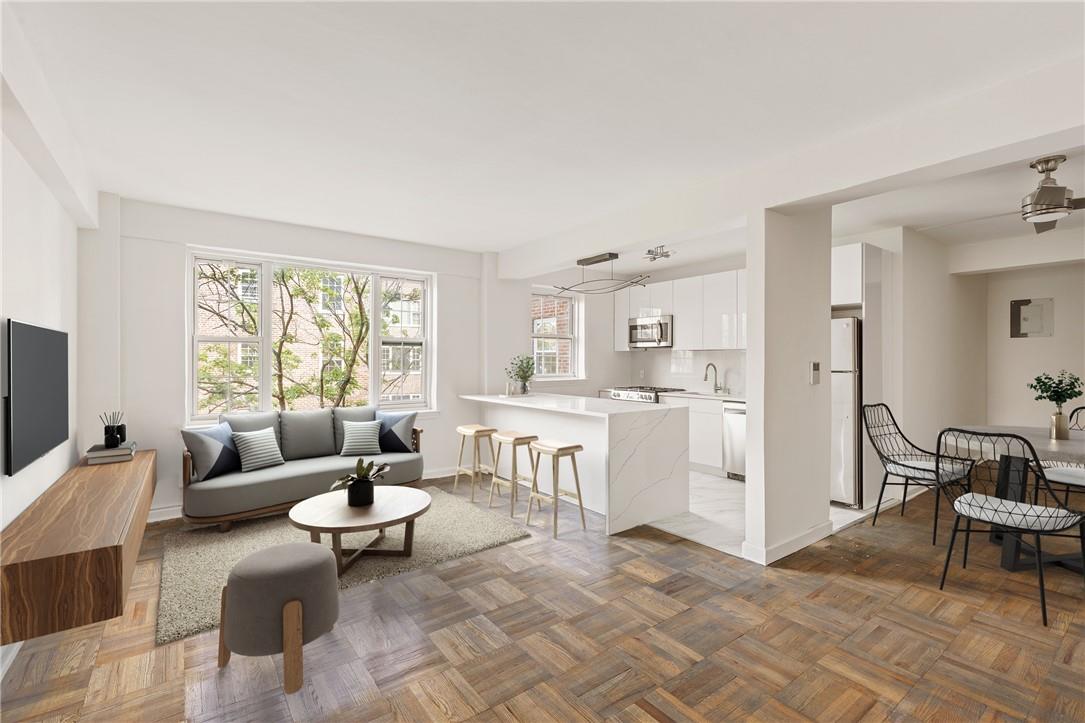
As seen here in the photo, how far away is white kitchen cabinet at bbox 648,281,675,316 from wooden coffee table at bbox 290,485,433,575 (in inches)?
165

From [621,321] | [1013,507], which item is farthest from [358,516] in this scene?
[621,321]

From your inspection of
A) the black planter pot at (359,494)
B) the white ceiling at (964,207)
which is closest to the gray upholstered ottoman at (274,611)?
the black planter pot at (359,494)

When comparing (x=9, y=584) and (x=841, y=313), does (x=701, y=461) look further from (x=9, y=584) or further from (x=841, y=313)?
(x=9, y=584)

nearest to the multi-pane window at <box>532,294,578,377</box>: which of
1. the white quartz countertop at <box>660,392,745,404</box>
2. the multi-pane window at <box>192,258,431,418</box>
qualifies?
the white quartz countertop at <box>660,392,745,404</box>

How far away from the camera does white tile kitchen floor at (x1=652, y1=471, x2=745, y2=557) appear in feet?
12.3

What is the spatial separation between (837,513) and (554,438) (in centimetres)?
248

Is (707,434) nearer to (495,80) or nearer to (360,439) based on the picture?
(360,439)

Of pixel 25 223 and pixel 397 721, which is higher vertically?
pixel 25 223

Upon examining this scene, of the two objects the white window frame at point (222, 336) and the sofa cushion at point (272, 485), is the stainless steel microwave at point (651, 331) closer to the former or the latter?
the sofa cushion at point (272, 485)

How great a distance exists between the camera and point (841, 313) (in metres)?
4.83

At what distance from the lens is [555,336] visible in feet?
22.7

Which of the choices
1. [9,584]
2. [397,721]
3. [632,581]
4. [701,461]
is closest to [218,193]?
[9,584]

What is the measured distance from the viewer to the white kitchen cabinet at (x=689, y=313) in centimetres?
615

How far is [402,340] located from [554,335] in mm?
2098
